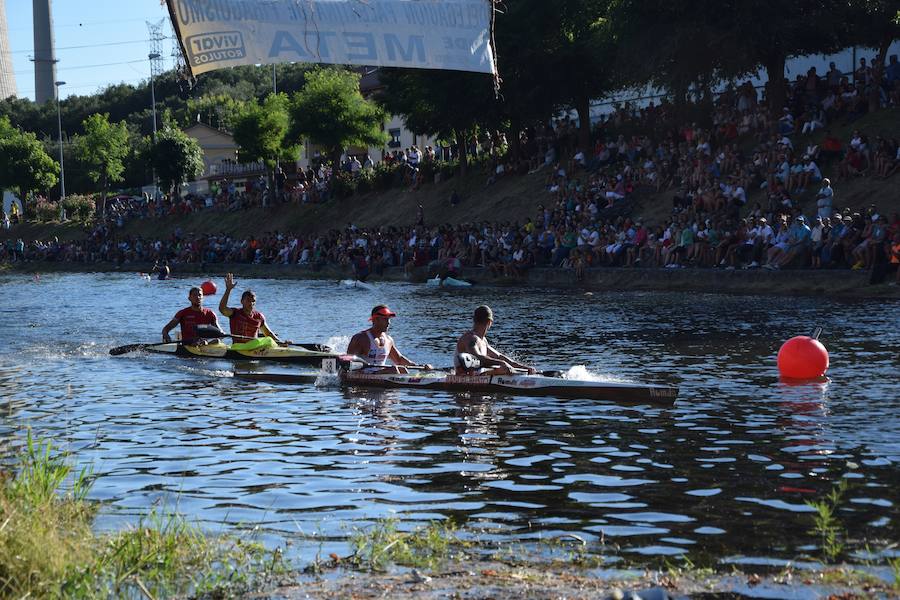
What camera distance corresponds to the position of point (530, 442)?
12117 mm

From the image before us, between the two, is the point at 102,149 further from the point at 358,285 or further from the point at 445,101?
the point at 358,285

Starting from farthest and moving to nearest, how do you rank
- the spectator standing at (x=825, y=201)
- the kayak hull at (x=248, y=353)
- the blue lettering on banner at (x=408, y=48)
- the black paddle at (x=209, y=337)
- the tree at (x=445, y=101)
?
the tree at (x=445, y=101), the spectator standing at (x=825, y=201), the black paddle at (x=209, y=337), the kayak hull at (x=248, y=353), the blue lettering on banner at (x=408, y=48)

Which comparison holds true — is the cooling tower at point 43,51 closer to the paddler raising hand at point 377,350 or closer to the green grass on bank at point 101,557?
the paddler raising hand at point 377,350

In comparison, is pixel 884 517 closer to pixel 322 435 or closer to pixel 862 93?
pixel 322 435

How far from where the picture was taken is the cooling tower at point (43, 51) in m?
120

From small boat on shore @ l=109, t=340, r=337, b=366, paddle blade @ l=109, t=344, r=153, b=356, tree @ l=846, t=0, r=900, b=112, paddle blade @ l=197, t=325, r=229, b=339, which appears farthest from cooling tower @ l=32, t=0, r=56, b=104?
paddle blade @ l=197, t=325, r=229, b=339

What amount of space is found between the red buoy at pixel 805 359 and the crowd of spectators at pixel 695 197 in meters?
11.8

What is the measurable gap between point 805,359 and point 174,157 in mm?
74224

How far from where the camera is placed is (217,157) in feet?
384

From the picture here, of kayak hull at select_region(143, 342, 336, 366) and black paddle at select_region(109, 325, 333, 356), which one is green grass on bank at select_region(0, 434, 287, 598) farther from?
black paddle at select_region(109, 325, 333, 356)

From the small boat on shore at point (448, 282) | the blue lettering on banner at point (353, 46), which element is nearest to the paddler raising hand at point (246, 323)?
the blue lettering on banner at point (353, 46)

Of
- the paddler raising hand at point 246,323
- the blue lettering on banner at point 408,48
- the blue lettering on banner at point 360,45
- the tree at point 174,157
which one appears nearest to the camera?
the blue lettering on banner at point 360,45

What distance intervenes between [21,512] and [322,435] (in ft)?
18.8

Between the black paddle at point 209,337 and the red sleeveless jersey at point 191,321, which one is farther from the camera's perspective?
the red sleeveless jersey at point 191,321
